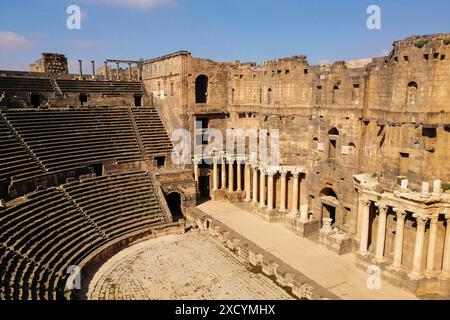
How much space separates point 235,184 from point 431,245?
1593 centimetres

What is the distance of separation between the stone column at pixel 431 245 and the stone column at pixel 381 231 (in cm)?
198

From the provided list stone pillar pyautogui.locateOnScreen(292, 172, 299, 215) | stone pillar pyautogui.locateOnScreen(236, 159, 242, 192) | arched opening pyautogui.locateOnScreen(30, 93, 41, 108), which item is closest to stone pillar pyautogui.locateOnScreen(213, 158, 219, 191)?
stone pillar pyautogui.locateOnScreen(236, 159, 242, 192)

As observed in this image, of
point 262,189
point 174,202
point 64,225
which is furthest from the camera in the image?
point 174,202

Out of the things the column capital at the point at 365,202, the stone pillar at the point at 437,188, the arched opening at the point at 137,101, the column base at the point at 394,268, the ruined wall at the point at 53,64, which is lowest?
the column base at the point at 394,268

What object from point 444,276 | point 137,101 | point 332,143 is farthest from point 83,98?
point 444,276

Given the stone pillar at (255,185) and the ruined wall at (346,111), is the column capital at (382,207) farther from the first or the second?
the stone pillar at (255,185)

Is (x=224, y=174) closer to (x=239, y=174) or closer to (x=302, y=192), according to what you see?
(x=239, y=174)

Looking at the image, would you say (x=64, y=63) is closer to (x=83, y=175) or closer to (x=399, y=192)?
(x=83, y=175)

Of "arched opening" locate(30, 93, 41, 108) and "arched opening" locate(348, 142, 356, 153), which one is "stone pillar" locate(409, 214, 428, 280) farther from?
"arched opening" locate(30, 93, 41, 108)

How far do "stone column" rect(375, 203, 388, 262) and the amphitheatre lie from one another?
7cm

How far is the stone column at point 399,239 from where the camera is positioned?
1586cm

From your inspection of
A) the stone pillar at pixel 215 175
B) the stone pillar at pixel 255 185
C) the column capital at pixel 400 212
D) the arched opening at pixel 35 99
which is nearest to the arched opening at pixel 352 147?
the column capital at pixel 400 212

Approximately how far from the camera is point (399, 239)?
1602 cm

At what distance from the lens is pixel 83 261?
17.3 meters
